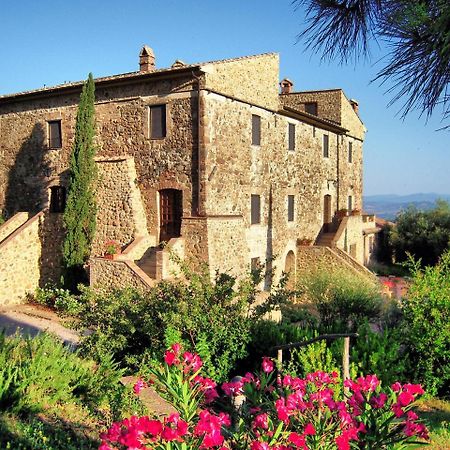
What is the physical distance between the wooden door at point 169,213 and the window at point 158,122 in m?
1.87

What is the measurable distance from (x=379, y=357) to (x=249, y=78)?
11.5 meters

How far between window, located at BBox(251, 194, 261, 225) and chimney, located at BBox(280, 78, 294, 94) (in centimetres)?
980

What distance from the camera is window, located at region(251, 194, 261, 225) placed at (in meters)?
18.4

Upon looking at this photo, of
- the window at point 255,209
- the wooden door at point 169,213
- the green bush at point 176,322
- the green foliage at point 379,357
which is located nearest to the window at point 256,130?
the window at point 255,209

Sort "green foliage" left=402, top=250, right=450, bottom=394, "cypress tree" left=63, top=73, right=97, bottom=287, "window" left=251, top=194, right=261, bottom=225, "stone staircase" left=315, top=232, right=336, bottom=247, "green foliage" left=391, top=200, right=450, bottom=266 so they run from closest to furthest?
"green foliage" left=402, top=250, right=450, bottom=394, "cypress tree" left=63, top=73, right=97, bottom=287, "window" left=251, top=194, right=261, bottom=225, "stone staircase" left=315, top=232, right=336, bottom=247, "green foliage" left=391, top=200, right=450, bottom=266

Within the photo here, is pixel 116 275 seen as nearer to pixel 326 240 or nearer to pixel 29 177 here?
pixel 29 177

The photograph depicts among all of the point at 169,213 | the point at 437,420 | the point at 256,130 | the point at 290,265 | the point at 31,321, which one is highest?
the point at 256,130

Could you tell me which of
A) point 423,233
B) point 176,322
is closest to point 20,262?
point 176,322

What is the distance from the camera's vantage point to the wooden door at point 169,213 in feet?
53.5

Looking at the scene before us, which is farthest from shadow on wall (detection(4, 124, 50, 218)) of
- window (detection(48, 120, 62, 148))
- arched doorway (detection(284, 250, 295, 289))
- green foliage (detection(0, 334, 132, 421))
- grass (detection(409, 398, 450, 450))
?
grass (detection(409, 398, 450, 450))

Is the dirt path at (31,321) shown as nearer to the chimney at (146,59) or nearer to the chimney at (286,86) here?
the chimney at (146,59)

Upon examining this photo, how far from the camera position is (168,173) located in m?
16.2

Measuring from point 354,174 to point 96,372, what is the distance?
22687 mm

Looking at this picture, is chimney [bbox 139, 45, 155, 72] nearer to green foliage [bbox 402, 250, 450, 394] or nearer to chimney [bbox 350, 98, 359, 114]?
green foliage [bbox 402, 250, 450, 394]
